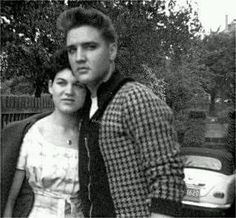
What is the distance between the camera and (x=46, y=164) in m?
2.06

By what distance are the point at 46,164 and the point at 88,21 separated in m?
0.75

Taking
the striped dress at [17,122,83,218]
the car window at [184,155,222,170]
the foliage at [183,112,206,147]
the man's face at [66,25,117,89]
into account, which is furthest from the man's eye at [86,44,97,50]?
the foliage at [183,112,206,147]

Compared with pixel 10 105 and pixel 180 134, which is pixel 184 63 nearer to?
pixel 180 134

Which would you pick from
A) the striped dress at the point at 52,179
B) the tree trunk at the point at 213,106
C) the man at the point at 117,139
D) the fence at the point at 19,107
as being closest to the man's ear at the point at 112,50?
the man at the point at 117,139

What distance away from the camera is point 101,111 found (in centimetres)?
177

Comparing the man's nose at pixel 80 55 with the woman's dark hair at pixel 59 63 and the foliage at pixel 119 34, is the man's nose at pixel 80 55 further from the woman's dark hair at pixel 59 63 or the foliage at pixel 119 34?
the foliage at pixel 119 34

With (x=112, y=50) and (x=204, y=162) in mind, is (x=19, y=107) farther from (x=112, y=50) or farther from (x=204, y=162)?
(x=204, y=162)

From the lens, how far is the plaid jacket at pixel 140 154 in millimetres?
1577

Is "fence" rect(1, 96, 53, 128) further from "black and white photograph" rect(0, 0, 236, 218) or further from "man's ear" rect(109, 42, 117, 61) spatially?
"man's ear" rect(109, 42, 117, 61)

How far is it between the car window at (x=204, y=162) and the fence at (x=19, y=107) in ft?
10.5

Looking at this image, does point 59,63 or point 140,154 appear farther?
point 59,63

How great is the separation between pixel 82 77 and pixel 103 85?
0.11 metres

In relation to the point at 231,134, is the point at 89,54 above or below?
above

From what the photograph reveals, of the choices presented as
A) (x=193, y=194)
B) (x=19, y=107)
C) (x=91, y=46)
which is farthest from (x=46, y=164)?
(x=193, y=194)
